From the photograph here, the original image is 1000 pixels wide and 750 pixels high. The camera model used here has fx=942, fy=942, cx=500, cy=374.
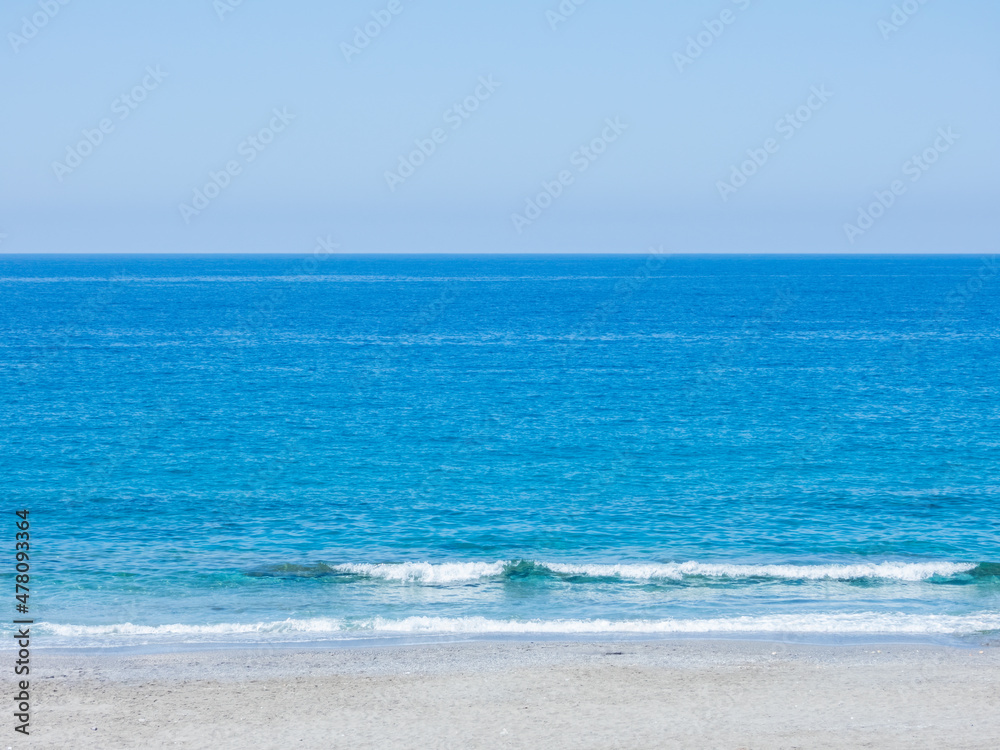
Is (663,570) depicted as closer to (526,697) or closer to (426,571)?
(426,571)

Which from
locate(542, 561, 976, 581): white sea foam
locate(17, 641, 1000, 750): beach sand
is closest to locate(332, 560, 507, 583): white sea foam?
locate(542, 561, 976, 581): white sea foam

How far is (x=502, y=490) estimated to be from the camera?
3350 cm

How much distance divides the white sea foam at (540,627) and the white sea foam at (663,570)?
2.71 m

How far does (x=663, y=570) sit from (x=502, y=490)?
9189 millimetres

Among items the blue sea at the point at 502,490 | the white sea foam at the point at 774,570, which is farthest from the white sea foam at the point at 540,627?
the white sea foam at the point at 774,570

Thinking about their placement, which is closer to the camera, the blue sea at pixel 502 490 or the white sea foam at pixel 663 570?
the blue sea at pixel 502 490

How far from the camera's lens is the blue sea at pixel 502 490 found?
2305 centimetres

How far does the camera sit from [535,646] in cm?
2078

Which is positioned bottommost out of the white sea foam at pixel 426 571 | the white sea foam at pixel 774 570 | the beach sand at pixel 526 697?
the beach sand at pixel 526 697

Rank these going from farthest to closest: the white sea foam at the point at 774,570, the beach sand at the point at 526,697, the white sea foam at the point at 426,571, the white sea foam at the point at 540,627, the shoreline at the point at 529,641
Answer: the white sea foam at the point at 426,571 < the white sea foam at the point at 774,570 < the white sea foam at the point at 540,627 < the shoreline at the point at 529,641 < the beach sand at the point at 526,697

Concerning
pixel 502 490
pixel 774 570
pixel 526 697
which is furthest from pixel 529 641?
pixel 502 490

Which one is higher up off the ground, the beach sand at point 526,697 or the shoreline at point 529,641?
the shoreline at point 529,641

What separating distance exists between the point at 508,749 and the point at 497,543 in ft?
39.8

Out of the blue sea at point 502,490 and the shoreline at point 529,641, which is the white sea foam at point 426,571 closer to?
the blue sea at point 502,490
